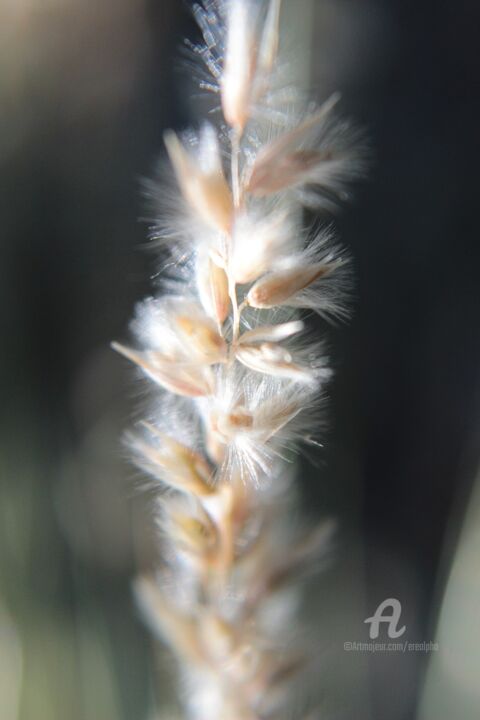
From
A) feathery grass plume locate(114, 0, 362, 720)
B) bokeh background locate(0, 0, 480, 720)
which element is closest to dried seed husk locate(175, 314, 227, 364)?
feathery grass plume locate(114, 0, 362, 720)

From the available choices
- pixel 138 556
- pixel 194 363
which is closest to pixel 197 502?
pixel 194 363

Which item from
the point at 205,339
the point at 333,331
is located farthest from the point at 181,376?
the point at 333,331

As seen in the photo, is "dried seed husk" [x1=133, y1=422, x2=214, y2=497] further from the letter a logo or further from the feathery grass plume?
the letter a logo

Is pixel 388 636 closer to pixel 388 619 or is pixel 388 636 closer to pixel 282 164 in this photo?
pixel 388 619

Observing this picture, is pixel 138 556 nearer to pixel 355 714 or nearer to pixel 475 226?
pixel 355 714

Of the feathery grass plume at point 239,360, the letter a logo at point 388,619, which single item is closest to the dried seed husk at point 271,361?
the feathery grass plume at point 239,360
